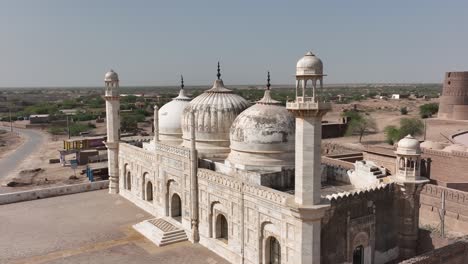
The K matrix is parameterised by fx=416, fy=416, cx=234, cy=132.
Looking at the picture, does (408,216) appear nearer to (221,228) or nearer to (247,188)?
(247,188)

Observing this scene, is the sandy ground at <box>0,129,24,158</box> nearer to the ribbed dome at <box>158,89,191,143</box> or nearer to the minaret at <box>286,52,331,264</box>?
the ribbed dome at <box>158,89,191,143</box>

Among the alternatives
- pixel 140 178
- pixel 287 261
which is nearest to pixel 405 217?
pixel 287 261

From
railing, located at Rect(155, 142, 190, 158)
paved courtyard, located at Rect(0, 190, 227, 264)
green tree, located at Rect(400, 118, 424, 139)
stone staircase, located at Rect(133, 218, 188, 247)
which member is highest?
railing, located at Rect(155, 142, 190, 158)

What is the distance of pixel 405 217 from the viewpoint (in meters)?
14.1

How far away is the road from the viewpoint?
34438mm

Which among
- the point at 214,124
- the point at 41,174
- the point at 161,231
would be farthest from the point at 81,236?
the point at 41,174

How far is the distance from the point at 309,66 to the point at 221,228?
750cm

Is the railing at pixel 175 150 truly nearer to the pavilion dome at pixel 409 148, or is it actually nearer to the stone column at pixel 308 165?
the stone column at pixel 308 165

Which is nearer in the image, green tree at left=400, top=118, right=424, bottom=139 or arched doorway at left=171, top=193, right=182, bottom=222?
arched doorway at left=171, top=193, right=182, bottom=222

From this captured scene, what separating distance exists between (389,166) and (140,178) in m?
14.7

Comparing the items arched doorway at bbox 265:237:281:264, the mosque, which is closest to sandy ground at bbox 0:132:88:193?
the mosque

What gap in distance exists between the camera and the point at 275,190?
12203mm

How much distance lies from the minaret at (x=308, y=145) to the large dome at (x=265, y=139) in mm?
4342

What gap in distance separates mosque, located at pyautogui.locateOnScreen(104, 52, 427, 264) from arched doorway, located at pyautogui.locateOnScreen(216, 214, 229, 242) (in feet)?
0.12
